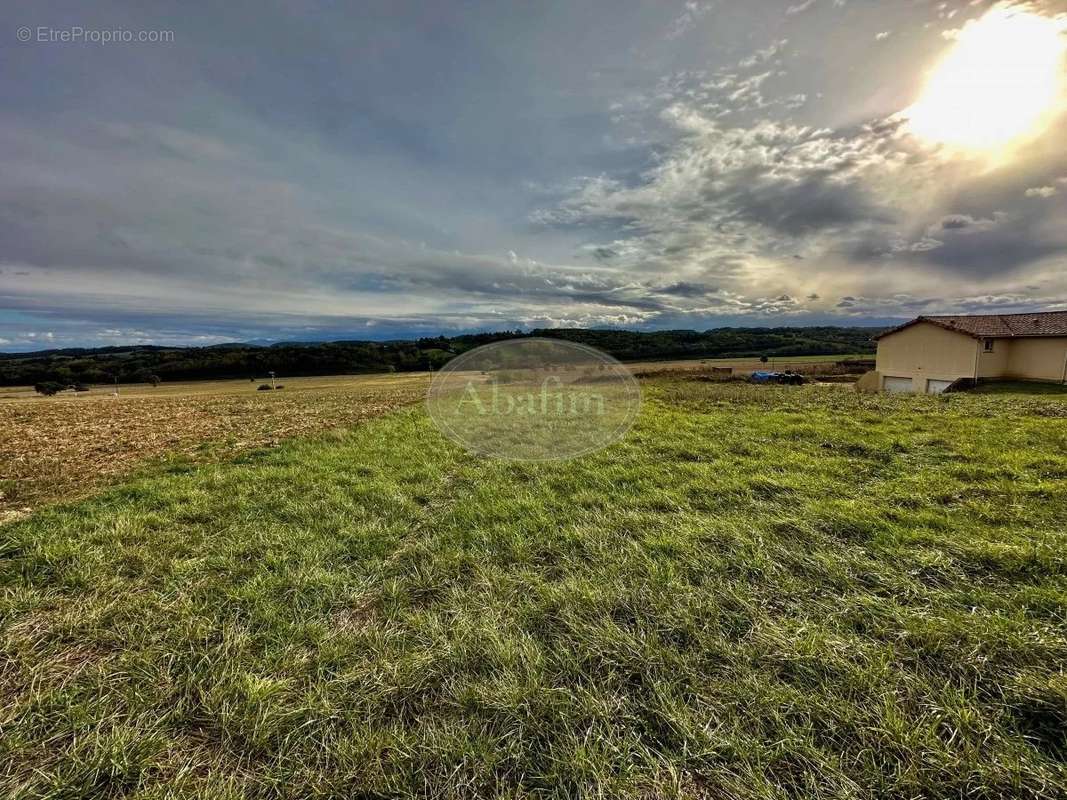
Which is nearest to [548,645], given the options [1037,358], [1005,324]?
[1037,358]

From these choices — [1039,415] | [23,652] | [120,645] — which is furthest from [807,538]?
[1039,415]

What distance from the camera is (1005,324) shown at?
2853 cm

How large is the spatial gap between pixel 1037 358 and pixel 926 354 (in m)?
5.64

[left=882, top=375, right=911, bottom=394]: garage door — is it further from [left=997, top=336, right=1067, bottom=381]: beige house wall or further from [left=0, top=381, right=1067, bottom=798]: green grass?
[left=0, top=381, right=1067, bottom=798]: green grass

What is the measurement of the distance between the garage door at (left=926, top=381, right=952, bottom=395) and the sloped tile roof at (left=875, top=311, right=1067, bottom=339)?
331 cm

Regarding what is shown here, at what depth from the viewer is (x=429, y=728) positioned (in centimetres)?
262

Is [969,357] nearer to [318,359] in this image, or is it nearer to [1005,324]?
[1005,324]

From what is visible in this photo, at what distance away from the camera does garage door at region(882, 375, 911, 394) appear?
29.8 m

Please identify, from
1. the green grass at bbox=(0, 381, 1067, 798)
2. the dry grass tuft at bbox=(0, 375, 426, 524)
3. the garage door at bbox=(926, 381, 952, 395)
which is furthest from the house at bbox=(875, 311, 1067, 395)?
the dry grass tuft at bbox=(0, 375, 426, 524)

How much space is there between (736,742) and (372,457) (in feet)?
29.6

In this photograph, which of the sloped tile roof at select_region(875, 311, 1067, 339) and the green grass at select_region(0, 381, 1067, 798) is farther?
the sloped tile roof at select_region(875, 311, 1067, 339)

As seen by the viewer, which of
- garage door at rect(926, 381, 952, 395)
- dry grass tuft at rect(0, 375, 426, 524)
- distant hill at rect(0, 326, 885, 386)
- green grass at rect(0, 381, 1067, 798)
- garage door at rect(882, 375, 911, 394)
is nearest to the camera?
green grass at rect(0, 381, 1067, 798)

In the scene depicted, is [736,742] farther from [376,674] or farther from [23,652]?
[23,652]

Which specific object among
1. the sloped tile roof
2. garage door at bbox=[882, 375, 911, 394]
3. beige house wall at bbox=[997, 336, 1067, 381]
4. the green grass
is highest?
the sloped tile roof
